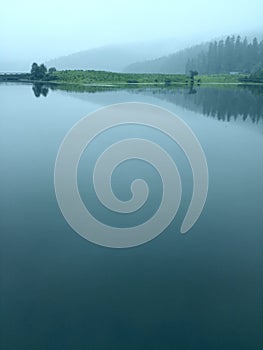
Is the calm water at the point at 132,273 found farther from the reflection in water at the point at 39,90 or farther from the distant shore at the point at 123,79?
the distant shore at the point at 123,79

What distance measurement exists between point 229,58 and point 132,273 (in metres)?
13.3

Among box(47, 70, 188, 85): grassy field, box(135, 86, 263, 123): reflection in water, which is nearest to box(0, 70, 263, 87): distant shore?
box(47, 70, 188, 85): grassy field

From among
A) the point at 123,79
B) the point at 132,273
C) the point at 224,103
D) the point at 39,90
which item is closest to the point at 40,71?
the point at 39,90

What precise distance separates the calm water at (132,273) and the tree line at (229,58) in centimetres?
1084

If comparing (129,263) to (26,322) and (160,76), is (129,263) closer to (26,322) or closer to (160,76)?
(26,322)

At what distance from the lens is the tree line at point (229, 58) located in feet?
43.8

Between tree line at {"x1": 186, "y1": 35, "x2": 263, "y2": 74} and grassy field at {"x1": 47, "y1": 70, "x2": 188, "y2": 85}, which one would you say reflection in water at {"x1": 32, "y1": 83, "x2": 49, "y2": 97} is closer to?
grassy field at {"x1": 47, "y1": 70, "x2": 188, "y2": 85}

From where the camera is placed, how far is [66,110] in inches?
244

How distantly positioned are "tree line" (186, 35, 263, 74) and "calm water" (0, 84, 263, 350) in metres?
10.8

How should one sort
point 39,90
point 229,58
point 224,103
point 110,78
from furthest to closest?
point 229,58 → point 110,78 → point 39,90 → point 224,103

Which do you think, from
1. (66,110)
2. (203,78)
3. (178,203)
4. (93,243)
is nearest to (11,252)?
(93,243)

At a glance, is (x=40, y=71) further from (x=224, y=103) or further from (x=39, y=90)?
(x=224, y=103)

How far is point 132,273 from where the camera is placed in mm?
1930

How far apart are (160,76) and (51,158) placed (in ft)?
29.7
